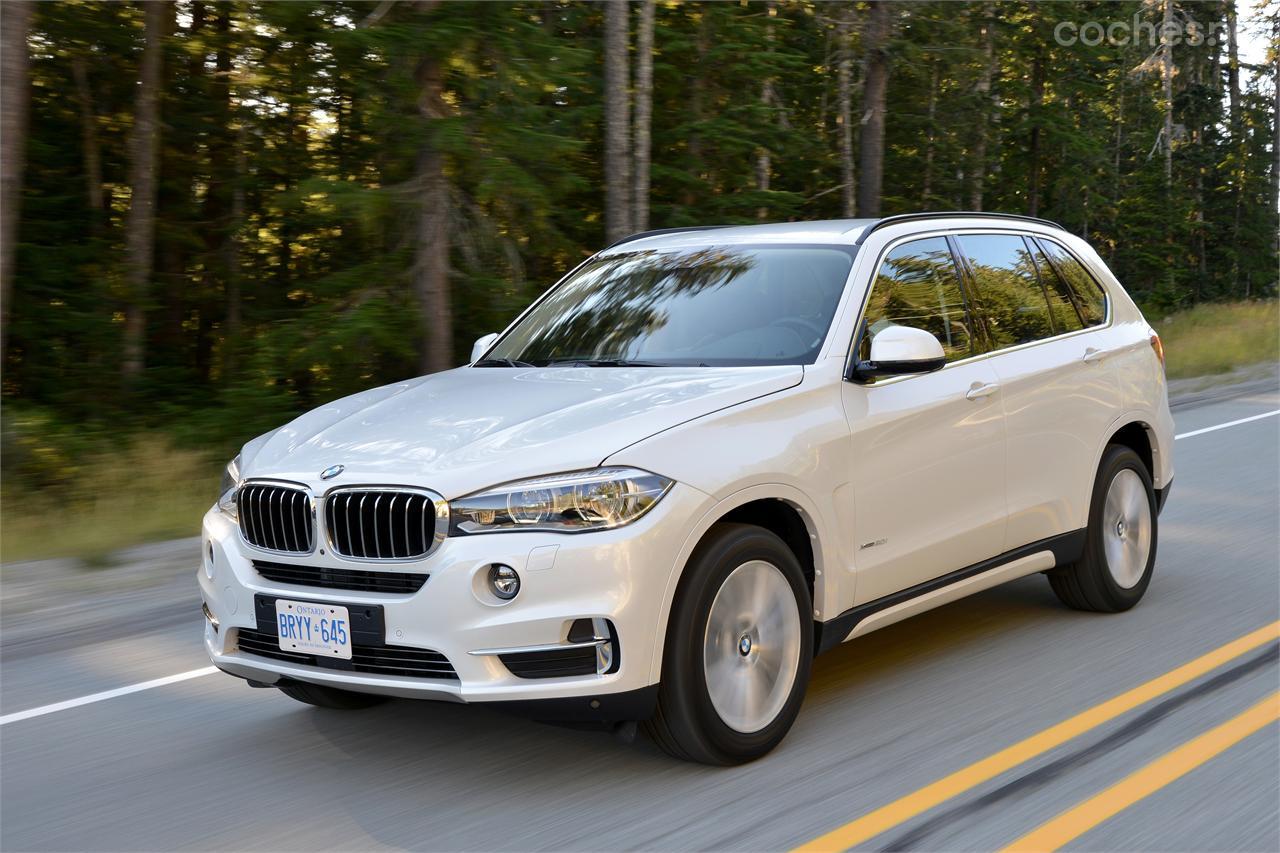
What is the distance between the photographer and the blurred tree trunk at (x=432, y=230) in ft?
50.0

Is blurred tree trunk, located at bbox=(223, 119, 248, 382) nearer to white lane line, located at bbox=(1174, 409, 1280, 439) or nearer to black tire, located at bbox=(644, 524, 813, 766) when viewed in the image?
white lane line, located at bbox=(1174, 409, 1280, 439)

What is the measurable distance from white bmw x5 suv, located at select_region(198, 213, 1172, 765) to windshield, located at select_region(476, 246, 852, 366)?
14 millimetres

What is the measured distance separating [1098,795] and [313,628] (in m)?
2.42

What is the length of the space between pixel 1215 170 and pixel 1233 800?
167 ft

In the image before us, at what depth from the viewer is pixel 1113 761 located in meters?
4.48

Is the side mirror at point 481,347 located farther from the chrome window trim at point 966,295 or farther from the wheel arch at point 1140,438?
the wheel arch at point 1140,438

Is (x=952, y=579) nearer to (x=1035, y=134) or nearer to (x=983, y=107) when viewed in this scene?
(x=983, y=107)

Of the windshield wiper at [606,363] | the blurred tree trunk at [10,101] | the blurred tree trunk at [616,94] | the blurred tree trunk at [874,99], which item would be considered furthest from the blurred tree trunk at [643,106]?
the windshield wiper at [606,363]

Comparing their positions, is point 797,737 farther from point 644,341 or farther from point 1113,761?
point 644,341

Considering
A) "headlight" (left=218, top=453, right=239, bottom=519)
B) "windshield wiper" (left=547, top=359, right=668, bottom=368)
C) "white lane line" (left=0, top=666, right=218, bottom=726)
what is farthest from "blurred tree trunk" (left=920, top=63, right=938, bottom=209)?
"headlight" (left=218, top=453, right=239, bottom=519)

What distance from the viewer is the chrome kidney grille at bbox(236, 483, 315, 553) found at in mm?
4426

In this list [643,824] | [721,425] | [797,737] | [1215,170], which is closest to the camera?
[643,824]

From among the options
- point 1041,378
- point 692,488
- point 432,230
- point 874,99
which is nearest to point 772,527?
point 692,488

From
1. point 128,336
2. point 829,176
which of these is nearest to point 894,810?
point 128,336
